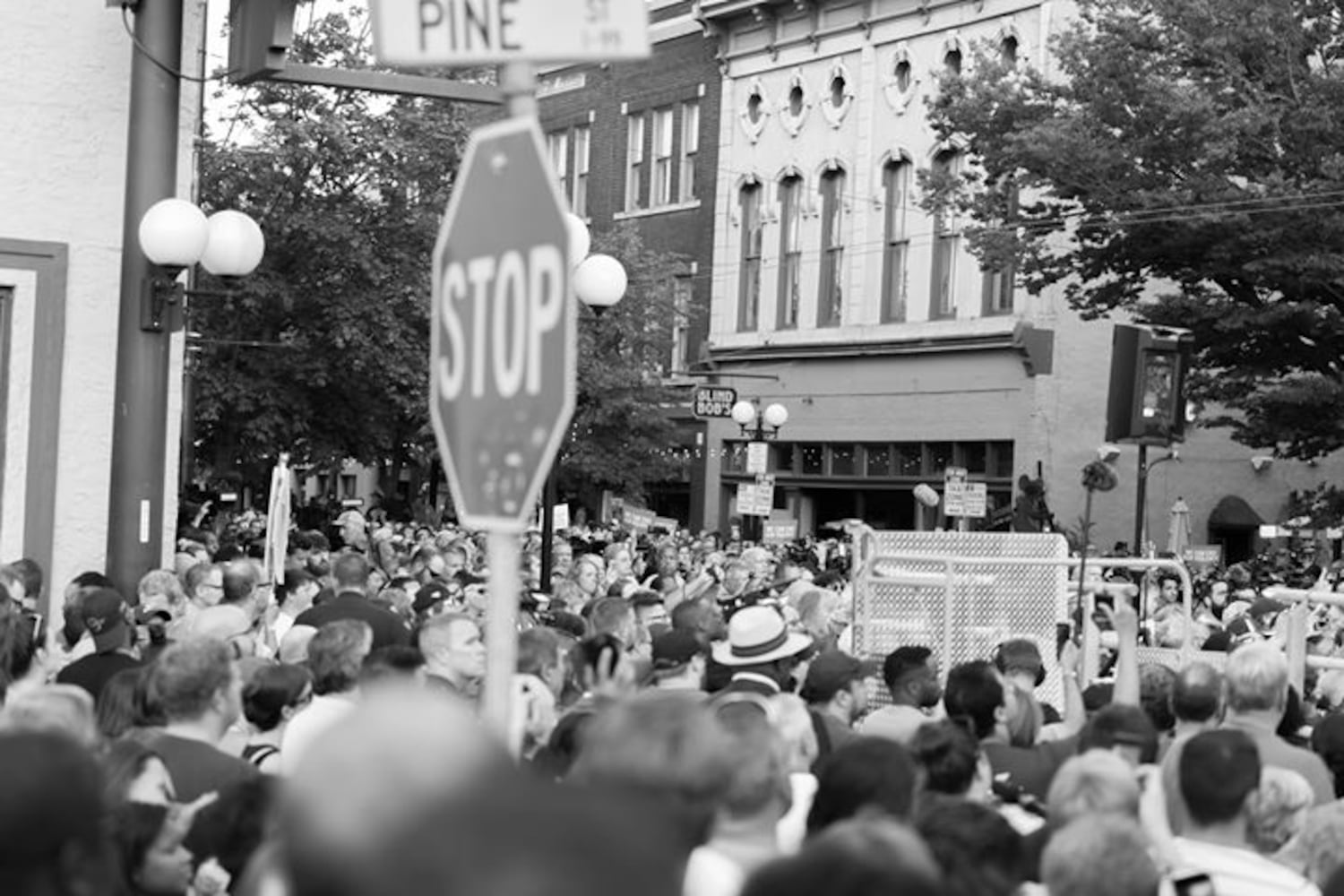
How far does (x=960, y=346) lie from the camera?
4309 centimetres

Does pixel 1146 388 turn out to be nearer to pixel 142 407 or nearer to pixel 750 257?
pixel 142 407

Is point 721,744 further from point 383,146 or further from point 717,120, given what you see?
point 717,120

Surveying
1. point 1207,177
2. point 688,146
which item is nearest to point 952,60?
point 688,146

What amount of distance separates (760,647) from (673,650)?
0.48m

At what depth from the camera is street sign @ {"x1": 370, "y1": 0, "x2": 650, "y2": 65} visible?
4.87 m

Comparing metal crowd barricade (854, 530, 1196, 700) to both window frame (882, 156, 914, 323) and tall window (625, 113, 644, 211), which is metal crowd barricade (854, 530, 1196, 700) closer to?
window frame (882, 156, 914, 323)

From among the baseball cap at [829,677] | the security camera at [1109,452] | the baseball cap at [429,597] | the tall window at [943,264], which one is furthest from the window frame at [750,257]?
the baseball cap at [829,677]

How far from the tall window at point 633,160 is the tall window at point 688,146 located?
71.0 inches

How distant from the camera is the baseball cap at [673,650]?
900 centimetres

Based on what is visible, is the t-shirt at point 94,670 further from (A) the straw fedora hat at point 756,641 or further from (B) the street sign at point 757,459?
(B) the street sign at point 757,459

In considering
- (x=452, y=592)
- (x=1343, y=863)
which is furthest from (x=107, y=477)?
(x=1343, y=863)

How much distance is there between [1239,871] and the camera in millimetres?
5668

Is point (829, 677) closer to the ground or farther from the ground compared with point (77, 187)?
closer to the ground

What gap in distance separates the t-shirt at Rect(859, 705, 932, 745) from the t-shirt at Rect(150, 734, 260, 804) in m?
2.57
